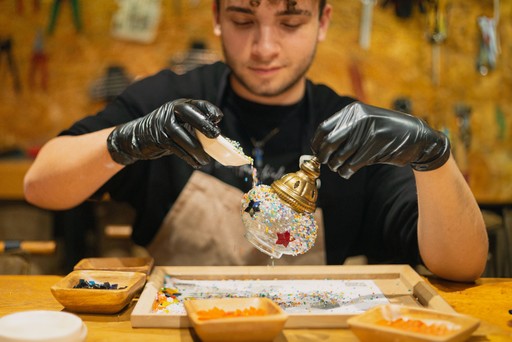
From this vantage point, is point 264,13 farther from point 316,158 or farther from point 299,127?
point 316,158

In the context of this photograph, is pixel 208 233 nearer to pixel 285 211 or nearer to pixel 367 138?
pixel 285 211

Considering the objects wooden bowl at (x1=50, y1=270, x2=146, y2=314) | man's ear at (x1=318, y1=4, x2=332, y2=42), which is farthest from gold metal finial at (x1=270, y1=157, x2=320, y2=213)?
man's ear at (x1=318, y1=4, x2=332, y2=42)

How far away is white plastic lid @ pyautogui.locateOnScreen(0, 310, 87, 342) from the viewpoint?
129 cm

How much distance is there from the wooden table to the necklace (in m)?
0.88

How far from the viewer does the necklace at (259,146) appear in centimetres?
259

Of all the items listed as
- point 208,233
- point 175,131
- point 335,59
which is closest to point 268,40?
point 175,131

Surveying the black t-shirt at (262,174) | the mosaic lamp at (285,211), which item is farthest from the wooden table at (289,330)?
the black t-shirt at (262,174)

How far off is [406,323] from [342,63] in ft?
10.1

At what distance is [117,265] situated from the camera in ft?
6.51

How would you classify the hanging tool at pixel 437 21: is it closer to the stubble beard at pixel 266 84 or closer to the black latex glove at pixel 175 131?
the stubble beard at pixel 266 84

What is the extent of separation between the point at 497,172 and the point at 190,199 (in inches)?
103

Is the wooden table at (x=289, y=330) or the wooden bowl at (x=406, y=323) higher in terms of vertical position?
the wooden bowl at (x=406, y=323)

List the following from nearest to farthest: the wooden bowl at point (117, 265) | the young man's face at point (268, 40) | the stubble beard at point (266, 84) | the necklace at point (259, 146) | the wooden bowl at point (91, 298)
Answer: the wooden bowl at point (91, 298), the wooden bowl at point (117, 265), the young man's face at point (268, 40), the stubble beard at point (266, 84), the necklace at point (259, 146)

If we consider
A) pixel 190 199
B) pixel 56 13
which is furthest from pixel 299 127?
pixel 56 13
